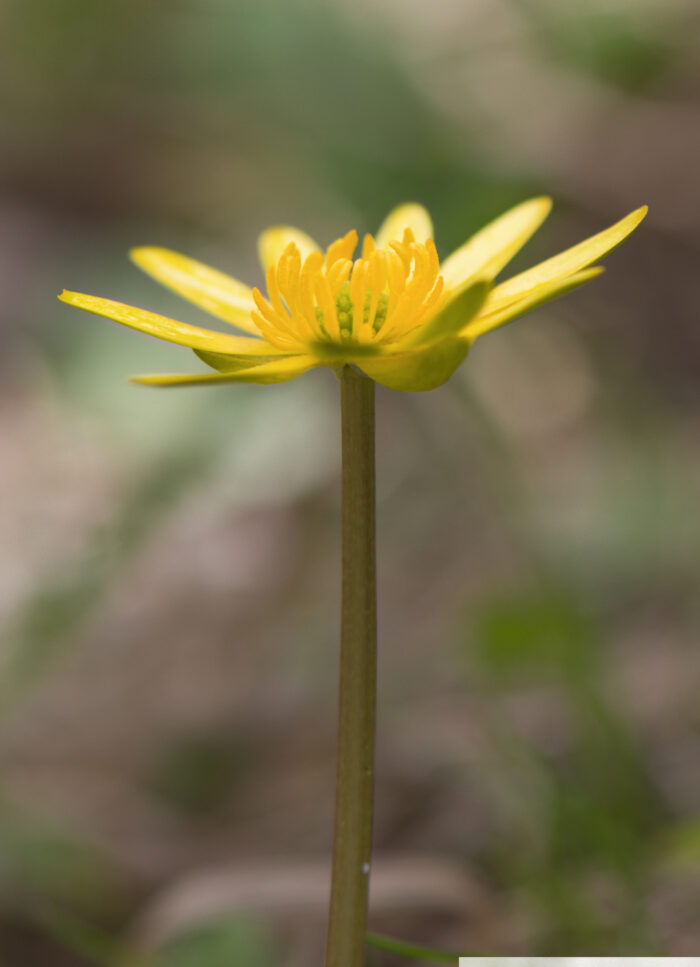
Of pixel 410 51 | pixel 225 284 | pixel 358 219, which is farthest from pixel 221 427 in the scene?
pixel 410 51

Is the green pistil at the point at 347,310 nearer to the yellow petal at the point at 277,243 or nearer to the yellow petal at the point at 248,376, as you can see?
the yellow petal at the point at 248,376

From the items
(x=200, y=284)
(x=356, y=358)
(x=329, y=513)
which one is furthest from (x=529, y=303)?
(x=329, y=513)

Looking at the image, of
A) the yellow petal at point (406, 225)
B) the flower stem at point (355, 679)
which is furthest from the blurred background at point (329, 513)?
the yellow petal at point (406, 225)

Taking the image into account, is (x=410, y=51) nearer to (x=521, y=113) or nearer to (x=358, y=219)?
(x=521, y=113)

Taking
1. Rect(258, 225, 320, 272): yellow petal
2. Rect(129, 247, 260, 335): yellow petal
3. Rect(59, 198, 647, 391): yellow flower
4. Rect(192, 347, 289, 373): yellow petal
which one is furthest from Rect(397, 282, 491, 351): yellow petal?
Rect(258, 225, 320, 272): yellow petal

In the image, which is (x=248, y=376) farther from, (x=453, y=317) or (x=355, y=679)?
(x=355, y=679)

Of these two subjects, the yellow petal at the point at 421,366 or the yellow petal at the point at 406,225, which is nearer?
the yellow petal at the point at 421,366
